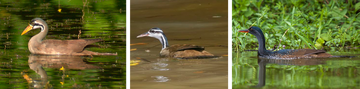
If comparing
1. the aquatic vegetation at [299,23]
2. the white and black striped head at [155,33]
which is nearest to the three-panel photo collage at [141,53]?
the white and black striped head at [155,33]

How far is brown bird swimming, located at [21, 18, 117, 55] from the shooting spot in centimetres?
518

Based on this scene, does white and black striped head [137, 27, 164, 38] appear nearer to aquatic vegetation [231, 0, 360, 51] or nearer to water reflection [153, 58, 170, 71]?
water reflection [153, 58, 170, 71]

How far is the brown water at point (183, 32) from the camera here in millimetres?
4426

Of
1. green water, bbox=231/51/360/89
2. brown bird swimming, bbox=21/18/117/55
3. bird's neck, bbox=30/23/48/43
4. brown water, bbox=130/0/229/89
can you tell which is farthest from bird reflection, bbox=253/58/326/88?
bird's neck, bbox=30/23/48/43

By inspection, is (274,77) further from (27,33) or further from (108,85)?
(27,33)

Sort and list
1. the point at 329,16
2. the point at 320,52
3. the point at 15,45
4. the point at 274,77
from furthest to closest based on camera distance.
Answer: the point at 329,16, the point at 320,52, the point at 15,45, the point at 274,77

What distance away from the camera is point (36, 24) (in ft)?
17.5

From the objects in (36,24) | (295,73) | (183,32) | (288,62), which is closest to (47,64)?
(36,24)

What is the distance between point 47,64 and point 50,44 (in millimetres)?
822

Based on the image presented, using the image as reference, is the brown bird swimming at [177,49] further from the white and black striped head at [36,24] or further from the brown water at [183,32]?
the white and black striped head at [36,24]

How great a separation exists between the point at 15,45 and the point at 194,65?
1790 mm

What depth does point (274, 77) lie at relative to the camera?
4.70m

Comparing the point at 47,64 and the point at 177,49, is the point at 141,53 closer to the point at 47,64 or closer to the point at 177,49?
the point at 177,49

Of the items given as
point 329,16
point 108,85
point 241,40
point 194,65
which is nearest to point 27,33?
point 108,85
